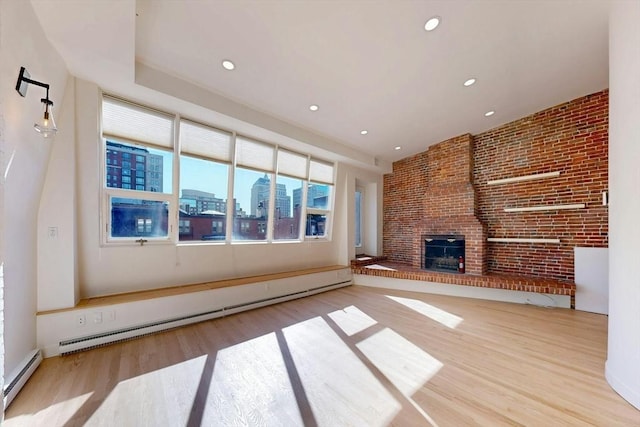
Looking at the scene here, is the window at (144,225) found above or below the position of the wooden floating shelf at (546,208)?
below

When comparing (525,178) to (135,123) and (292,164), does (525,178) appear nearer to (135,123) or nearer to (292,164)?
(292,164)

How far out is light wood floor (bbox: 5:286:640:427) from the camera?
5.80 feet

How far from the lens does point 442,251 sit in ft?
18.0

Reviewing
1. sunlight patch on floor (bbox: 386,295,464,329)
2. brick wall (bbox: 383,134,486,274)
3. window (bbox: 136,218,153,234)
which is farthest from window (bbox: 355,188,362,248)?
window (bbox: 136,218,153,234)

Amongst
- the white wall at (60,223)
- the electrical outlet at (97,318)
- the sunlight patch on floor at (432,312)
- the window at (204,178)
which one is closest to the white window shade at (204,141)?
the window at (204,178)

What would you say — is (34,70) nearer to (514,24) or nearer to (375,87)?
(375,87)

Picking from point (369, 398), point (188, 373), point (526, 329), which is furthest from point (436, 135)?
point (188, 373)

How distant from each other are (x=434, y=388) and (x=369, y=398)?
1.93 ft

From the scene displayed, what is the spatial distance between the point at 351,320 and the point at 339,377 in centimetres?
139

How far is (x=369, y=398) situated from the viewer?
1.96m

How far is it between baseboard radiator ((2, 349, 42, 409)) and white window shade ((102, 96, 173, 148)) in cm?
244

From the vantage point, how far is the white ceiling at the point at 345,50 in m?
2.26

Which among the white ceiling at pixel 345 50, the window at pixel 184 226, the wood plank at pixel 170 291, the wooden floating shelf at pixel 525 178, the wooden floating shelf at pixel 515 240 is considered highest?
the white ceiling at pixel 345 50

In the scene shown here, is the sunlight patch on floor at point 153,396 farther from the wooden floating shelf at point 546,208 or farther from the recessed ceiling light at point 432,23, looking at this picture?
the wooden floating shelf at point 546,208
